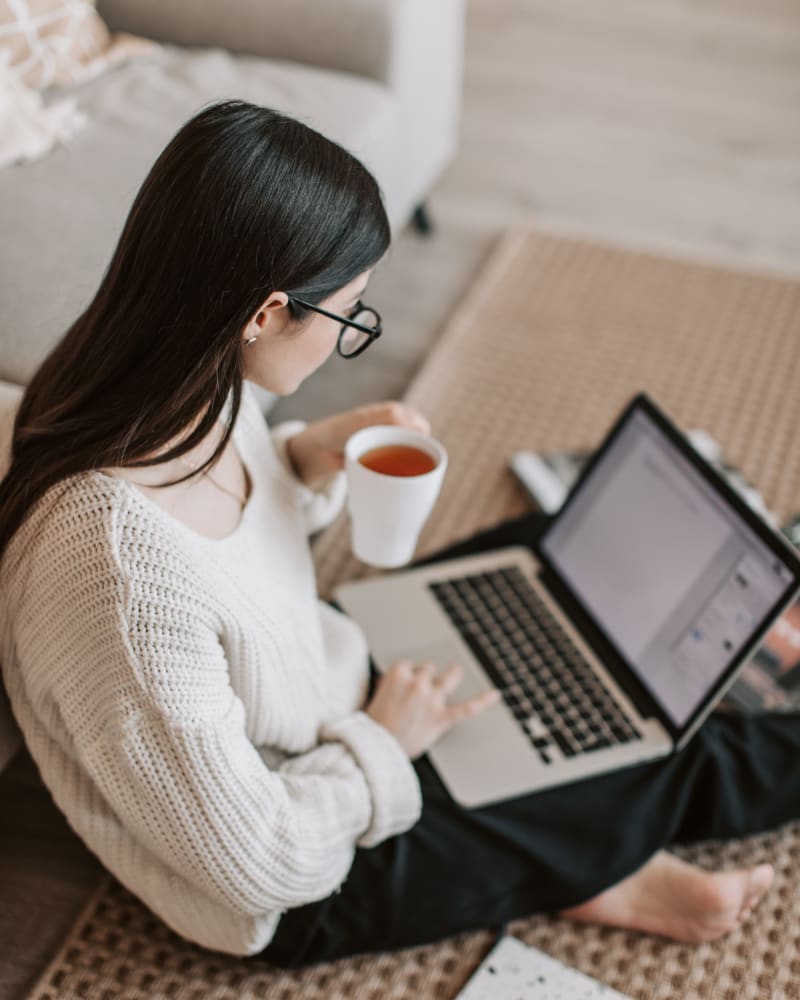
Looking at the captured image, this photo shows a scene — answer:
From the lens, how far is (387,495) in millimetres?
903

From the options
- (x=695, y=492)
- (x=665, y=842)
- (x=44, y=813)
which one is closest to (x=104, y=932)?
(x=44, y=813)

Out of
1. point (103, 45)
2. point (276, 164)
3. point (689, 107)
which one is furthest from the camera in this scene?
point (689, 107)

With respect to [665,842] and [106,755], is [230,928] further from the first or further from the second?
[665,842]

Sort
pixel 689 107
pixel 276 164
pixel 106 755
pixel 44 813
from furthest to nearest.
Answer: pixel 689 107 < pixel 44 813 < pixel 106 755 < pixel 276 164

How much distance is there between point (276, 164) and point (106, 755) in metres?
0.46

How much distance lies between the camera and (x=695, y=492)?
1090mm

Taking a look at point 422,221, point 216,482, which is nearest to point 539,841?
point 216,482

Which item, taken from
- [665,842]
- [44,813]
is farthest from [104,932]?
[665,842]

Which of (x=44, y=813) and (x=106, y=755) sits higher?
(x=106, y=755)

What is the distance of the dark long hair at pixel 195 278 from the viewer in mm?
682

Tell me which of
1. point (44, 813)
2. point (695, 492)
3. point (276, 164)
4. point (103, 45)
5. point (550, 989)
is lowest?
point (44, 813)

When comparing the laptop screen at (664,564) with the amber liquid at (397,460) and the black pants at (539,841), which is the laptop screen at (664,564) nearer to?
the black pants at (539,841)

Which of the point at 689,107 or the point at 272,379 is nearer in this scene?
the point at 272,379

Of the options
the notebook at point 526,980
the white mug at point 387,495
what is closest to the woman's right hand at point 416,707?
the white mug at point 387,495
